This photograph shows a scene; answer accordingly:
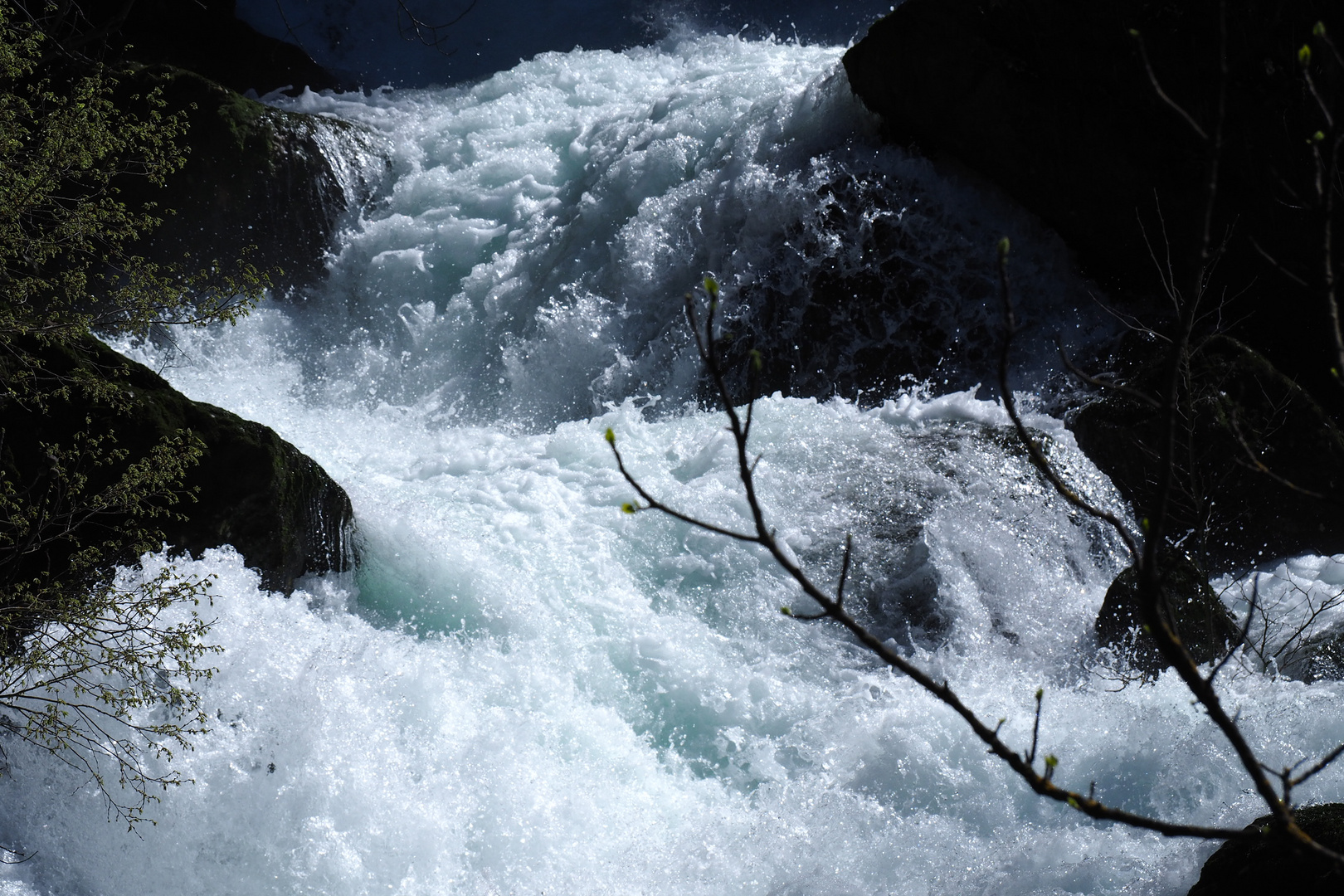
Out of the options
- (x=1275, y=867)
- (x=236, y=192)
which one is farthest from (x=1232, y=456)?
(x=236, y=192)

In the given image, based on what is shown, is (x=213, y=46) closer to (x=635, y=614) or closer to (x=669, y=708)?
(x=635, y=614)

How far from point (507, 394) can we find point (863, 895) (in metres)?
4.61

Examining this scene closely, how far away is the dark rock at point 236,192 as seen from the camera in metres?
7.85

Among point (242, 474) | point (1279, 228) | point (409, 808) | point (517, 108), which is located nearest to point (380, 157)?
point (517, 108)

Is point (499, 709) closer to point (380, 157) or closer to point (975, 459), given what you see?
point (975, 459)

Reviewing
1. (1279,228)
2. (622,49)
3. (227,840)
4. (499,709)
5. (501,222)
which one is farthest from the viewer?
(622,49)

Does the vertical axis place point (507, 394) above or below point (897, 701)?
above

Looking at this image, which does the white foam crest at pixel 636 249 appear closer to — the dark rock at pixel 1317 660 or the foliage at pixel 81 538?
the dark rock at pixel 1317 660

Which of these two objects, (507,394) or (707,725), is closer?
(707,725)

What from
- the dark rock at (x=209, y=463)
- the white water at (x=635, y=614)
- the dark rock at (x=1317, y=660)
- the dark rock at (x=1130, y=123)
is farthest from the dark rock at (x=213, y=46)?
the dark rock at (x=1317, y=660)

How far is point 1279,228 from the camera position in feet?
20.0

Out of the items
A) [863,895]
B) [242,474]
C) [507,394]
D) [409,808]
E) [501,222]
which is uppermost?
[501,222]

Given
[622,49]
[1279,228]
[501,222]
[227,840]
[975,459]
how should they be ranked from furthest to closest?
[622,49]
[501,222]
[1279,228]
[975,459]
[227,840]

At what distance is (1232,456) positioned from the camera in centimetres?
521
